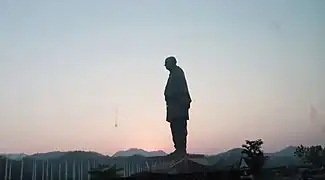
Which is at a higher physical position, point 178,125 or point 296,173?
point 178,125

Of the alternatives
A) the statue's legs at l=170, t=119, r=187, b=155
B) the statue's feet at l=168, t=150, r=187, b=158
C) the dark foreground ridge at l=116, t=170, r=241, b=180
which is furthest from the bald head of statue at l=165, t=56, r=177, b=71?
the dark foreground ridge at l=116, t=170, r=241, b=180

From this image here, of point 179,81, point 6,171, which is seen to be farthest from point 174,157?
point 6,171

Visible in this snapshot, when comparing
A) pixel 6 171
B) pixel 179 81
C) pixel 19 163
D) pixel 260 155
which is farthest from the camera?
pixel 19 163

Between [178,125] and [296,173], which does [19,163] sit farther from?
[296,173]

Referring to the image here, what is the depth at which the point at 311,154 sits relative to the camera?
2280cm

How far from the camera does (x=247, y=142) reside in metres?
14.6

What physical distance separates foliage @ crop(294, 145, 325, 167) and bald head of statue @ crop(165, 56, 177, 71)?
12074 mm

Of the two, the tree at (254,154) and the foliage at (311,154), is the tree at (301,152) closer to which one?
the foliage at (311,154)

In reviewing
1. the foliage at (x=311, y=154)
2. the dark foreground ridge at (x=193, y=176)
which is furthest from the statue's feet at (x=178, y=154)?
the foliage at (x=311, y=154)

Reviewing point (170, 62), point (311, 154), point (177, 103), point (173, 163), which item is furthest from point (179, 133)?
point (311, 154)

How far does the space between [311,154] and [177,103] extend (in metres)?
14.0

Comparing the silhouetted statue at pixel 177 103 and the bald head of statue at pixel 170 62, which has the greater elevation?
the bald head of statue at pixel 170 62

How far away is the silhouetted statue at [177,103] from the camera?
11656 millimetres

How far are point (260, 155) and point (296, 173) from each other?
2.80 m
